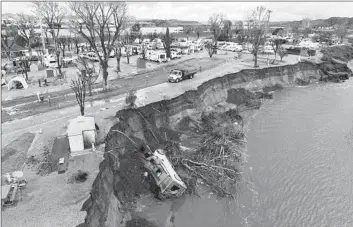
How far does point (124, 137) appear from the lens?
20.1 m

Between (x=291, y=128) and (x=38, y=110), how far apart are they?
2578cm

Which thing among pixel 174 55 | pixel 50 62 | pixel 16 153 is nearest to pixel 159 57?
pixel 174 55

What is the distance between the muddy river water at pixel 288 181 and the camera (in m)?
15.2

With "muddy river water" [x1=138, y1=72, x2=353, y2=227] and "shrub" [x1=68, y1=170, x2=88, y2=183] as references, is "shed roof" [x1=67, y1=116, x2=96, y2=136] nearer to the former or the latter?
"shrub" [x1=68, y1=170, x2=88, y2=183]

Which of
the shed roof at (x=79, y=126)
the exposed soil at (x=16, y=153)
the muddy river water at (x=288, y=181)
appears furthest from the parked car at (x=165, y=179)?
the exposed soil at (x=16, y=153)

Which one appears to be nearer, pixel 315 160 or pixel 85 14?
pixel 315 160

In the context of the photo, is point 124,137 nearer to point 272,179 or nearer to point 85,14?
point 272,179

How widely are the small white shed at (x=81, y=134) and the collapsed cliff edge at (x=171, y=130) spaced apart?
1211 mm

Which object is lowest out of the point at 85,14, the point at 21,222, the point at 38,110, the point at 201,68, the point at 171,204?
the point at 171,204

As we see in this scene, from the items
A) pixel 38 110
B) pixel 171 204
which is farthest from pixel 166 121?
pixel 38 110

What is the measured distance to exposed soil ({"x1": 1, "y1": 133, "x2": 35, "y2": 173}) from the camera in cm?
1561

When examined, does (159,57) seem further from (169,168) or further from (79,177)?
(79,177)

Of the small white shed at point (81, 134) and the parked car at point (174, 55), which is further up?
the parked car at point (174, 55)

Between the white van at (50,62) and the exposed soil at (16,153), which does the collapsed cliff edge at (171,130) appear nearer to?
the exposed soil at (16,153)
